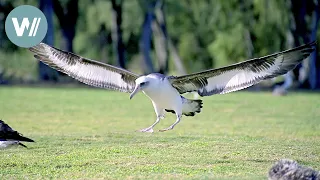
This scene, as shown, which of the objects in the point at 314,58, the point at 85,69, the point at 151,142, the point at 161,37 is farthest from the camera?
the point at 161,37

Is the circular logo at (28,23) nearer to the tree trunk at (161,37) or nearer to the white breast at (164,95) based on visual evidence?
the tree trunk at (161,37)

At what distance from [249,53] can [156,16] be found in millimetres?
7988

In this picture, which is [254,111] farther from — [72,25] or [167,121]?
[72,25]

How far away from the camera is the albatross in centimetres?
1210

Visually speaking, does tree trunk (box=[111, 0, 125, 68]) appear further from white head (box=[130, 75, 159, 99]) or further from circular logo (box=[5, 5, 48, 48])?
white head (box=[130, 75, 159, 99])

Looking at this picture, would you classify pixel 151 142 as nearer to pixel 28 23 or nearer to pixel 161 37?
pixel 28 23

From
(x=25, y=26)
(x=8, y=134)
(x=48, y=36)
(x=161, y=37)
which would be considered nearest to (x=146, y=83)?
(x=8, y=134)

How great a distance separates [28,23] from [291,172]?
3045 centimetres

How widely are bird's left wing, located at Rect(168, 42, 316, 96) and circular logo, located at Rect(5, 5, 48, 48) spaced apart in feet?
85.4

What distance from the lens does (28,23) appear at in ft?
125

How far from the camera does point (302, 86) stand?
4259 cm

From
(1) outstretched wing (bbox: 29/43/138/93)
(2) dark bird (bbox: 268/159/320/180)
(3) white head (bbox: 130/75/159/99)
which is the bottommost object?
(2) dark bird (bbox: 268/159/320/180)

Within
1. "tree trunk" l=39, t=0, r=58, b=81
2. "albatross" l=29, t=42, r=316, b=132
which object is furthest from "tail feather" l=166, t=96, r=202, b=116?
"tree trunk" l=39, t=0, r=58, b=81

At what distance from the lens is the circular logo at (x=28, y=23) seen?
39.2 m
